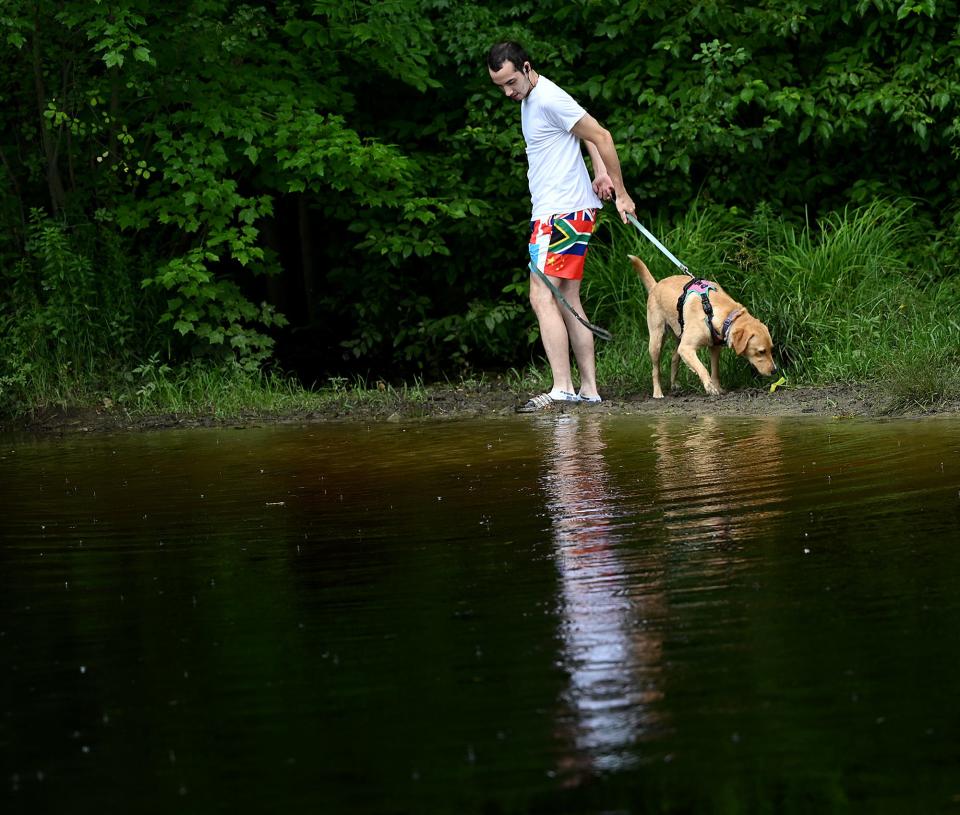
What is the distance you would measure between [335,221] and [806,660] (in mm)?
11583

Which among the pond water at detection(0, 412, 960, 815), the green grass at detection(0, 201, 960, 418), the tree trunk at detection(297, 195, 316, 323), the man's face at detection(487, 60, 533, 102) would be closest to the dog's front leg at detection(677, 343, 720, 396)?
the green grass at detection(0, 201, 960, 418)

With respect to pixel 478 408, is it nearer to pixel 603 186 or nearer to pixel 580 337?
pixel 580 337

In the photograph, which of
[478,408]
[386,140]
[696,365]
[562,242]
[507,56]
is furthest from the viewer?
[386,140]

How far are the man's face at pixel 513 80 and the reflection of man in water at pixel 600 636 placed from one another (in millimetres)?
3783

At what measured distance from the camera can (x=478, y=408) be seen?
1038cm

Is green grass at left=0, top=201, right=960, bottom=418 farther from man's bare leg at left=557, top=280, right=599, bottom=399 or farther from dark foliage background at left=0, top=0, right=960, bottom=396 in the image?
man's bare leg at left=557, top=280, right=599, bottom=399

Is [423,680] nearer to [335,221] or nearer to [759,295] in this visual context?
[759,295]

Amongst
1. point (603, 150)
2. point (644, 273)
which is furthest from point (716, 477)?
point (644, 273)

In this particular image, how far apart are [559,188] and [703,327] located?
138 centimetres

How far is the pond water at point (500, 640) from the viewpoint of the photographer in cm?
298

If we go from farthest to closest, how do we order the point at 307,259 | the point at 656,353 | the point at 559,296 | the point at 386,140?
1. the point at 307,259
2. the point at 386,140
3. the point at 656,353
4. the point at 559,296

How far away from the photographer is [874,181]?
1294 cm

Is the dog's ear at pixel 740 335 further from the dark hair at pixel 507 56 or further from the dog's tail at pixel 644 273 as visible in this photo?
the dark hair at pixel 507 56

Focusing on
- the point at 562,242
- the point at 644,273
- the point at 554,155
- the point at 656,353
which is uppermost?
the point at 554,155
